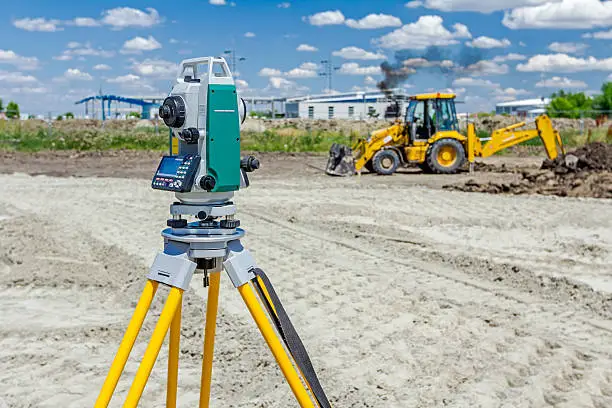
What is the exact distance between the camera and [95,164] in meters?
22.0

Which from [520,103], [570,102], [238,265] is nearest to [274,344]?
[238,265]

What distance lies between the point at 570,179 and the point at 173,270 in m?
14.1

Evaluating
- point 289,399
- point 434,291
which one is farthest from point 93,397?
point 434,291

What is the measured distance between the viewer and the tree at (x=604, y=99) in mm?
74875

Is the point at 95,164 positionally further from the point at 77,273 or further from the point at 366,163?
the point at 77,273

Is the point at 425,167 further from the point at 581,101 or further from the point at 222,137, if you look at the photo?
the point at 581,101

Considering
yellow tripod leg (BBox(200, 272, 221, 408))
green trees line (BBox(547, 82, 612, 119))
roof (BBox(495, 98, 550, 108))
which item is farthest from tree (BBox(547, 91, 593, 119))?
yellow tripod leg (BBox(200, 272, 221, 408))

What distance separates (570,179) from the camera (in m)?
15.1

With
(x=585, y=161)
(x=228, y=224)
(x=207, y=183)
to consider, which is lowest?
(x=585, y=161)

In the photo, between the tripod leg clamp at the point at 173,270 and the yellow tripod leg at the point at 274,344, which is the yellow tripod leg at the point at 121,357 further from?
the yellow tripod leg at the point at 274,344

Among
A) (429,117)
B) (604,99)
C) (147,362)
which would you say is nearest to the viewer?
(147,362)

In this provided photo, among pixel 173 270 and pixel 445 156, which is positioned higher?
pixel 173 270

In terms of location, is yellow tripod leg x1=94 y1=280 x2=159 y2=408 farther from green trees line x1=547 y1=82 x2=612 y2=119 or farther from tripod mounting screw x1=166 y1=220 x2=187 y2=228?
green trees line x1=547 y1=82 x2=612 y2=119

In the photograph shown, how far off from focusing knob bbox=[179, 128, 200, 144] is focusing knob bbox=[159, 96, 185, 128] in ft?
0.16
